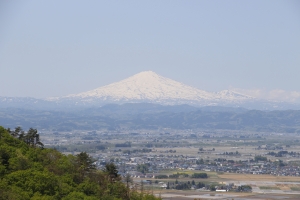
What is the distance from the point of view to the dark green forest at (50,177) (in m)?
25.3

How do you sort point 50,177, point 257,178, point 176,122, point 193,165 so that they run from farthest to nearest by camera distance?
point 176,122 < point 193,165 < point 257,178 < point 50,177

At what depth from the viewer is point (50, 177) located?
87.1 ft

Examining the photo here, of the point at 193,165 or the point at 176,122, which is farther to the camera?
the point at 176,122

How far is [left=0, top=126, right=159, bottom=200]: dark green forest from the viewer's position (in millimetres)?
25273

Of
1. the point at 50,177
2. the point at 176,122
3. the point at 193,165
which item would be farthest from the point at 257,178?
the point at 176,122

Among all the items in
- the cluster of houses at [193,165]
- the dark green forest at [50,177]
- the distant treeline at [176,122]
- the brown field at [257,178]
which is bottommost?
the brown field at [257,178]

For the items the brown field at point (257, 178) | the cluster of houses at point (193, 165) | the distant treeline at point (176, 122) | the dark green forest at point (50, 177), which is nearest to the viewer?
the dark green forest at point (50, 177)

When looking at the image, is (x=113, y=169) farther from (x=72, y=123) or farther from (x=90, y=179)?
(x=72, y=123)

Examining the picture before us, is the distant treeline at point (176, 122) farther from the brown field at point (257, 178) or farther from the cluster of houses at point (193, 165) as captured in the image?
the brown field at point (257, 178)

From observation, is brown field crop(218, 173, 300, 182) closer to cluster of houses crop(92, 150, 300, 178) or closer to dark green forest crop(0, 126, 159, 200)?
cluster of houses crop(92, 150, 300, 178)

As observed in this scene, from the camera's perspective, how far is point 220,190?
5538 centimetres

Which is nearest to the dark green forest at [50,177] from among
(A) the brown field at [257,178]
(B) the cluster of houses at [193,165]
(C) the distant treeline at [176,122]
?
(B) the cluster of houses at [193,165]

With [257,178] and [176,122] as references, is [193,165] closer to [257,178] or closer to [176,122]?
[257,178]

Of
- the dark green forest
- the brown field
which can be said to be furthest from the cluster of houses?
the dark green forest
